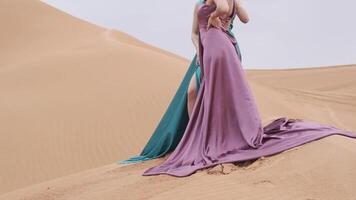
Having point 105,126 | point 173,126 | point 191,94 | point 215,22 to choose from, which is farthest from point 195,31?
point 105,126

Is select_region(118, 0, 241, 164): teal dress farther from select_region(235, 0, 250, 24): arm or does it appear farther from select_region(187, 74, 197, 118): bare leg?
select_region(235, 0, 250, 24): arm

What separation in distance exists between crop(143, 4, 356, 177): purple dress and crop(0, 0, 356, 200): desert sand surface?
225mm

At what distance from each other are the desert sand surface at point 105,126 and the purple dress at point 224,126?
22cm

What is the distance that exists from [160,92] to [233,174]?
10.8 meters

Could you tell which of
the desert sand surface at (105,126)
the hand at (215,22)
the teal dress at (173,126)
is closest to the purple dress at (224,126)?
the hand at (215,22)

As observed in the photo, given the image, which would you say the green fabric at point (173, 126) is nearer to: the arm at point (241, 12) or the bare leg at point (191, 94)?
the bare leg at point (191, 94)

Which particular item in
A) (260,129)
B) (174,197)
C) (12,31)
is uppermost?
(12,31)

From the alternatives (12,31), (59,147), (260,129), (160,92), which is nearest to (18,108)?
(59,147)

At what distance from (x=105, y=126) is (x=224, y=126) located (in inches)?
312

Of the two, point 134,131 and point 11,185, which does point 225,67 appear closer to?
point 11,185

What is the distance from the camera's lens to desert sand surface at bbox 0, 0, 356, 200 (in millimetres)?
4926

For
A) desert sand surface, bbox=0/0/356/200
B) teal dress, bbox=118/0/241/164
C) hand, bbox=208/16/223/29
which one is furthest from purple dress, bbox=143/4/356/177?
teal dress, bbox=118/0/241/164

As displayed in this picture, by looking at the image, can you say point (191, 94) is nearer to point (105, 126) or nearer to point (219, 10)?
point (219, 10)

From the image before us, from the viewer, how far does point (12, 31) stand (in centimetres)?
2864
